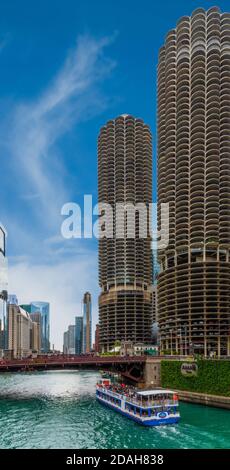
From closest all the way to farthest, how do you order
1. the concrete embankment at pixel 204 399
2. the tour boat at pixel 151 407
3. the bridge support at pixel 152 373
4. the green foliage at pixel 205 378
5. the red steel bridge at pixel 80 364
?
the tour boat at pixel 151 407
the concrete embankment at pixel 204 399
the green foliage at pixel 205 378
the red steel bridge at pixel 80 364
the bridge support at pixel 152 373

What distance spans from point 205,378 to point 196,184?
86054mm

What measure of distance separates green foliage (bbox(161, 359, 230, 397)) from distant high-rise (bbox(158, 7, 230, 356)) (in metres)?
48.2

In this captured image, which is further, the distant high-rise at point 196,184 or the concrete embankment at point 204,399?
the distant high-rise at point 196,184

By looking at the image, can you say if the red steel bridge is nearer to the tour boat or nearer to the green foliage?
the green foliage

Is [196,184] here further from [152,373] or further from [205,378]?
[205,378]

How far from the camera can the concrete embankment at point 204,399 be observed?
87.8m

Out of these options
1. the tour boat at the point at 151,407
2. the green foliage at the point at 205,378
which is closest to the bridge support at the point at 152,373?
the green foliage at the point at 205,378

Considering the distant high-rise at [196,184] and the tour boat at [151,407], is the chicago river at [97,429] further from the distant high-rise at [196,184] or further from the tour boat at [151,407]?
the distant high-rise at [196,184]

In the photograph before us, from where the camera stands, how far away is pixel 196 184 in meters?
167

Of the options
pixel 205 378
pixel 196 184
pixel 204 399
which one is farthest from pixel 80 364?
pixel 196 184

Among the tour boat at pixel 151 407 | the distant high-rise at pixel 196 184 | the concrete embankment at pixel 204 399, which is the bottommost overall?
the concrete embankment at pixel 204 399

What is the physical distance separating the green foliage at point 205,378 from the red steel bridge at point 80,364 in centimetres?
1092
